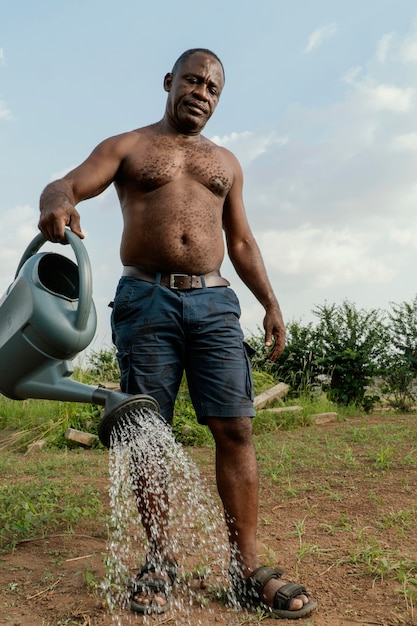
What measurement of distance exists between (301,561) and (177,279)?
127 cm

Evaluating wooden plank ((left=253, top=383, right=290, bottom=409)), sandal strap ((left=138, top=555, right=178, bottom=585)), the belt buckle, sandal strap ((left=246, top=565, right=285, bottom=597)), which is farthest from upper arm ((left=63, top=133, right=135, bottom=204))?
wooden plank ((left=253, top=383, right=290, bottom=409))

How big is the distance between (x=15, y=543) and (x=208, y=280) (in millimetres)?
1487

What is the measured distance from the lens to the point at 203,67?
2705 mm

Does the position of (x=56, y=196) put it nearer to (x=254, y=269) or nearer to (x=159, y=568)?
(x=254, y=269)

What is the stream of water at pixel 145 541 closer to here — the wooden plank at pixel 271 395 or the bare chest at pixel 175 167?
the bare chest at pixel 175 167

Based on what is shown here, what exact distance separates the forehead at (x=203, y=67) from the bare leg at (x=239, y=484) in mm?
1374

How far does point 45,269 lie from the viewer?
2.32 m

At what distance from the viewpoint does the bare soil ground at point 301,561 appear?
2332mm

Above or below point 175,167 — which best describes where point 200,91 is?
above

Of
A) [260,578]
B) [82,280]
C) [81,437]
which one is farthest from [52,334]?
[81,437]

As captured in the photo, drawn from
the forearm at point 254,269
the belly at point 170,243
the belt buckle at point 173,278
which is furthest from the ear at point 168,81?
the belt buckle at point 173,278

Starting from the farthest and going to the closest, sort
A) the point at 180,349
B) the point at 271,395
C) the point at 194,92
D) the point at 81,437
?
the point at 271,395 < the point at 81,437 < the point at 194,92 < the point at 180,349

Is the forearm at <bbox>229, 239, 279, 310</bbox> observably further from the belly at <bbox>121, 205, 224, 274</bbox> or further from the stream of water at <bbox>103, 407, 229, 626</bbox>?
the stream of water at <bbox>103, 407, 229, 626</bbox>

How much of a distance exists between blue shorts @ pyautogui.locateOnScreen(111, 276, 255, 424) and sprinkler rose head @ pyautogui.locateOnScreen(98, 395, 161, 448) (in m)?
0.40
